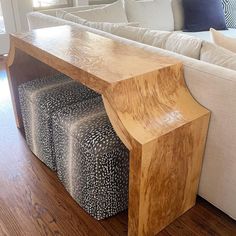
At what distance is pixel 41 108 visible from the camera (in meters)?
1.69

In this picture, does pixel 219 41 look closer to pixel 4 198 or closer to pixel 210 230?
pixel 210 230

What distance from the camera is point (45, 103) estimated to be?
5.51ft

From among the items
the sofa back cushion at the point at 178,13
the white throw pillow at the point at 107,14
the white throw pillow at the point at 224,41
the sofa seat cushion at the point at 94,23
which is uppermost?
the white throw pillow at the point at 224,41

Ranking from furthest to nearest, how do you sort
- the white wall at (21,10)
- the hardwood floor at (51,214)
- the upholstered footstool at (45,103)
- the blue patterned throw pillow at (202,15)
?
the white wall at (21,10) → the blue patterned throw pillow at (202,15) → the upholstered footstool at (45,103) → the hardwood floor at (51,214)

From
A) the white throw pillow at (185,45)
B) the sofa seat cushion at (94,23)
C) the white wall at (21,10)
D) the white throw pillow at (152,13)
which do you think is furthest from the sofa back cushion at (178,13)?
the white throw pillow at (185,45)

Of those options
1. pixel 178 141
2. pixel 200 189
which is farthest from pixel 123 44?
pixel 200 189

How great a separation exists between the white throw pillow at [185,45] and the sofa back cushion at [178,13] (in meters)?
1.92

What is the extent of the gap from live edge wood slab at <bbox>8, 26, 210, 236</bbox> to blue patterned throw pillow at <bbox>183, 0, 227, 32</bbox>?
1998 mm

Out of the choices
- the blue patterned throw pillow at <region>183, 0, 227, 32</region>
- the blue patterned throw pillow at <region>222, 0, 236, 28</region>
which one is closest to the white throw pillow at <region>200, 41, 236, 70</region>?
A: the blue patterned throw pillow at <region>183, 0, 227, 32</region>

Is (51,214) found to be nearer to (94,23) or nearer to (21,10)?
(94,23)

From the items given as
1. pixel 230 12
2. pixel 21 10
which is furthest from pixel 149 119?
pixel 21 10

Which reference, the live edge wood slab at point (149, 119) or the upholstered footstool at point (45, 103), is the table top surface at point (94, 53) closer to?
the live edge wood slab at point (149, 119)

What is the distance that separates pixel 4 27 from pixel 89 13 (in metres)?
1.60

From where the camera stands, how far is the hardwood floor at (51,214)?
4.67ft
